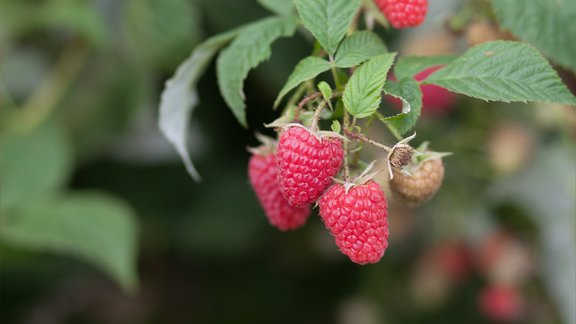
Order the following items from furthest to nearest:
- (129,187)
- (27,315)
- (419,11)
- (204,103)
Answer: (27,315) → (129,187) → (204,103) → (419,11)

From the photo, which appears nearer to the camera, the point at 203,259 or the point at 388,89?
the point at 388,89

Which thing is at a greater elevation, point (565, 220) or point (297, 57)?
point (297, 57)

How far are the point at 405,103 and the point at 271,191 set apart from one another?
243 mm

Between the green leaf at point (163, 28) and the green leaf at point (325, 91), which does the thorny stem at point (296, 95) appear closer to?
the green leaf at point (325, 91)

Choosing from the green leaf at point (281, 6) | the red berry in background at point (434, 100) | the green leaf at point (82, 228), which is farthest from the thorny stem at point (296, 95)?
the green leaf at point (82, 228)

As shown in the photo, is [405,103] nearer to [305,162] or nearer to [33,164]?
[305,162]

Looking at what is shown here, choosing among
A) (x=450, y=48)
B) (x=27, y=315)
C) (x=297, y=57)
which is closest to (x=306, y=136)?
(x=450, y=48)

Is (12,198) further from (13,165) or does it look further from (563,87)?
(563,87)

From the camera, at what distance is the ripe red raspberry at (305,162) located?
87 centimetres

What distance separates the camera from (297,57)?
175cm

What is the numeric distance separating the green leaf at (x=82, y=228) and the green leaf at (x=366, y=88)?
32.7 inches

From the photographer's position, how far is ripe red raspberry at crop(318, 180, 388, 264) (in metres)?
0.90

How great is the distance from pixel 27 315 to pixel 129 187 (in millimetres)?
542

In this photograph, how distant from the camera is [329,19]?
0.93 m
